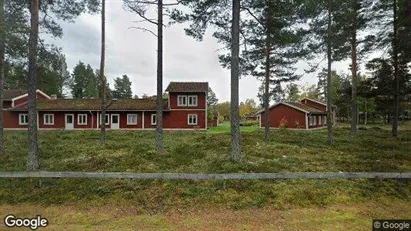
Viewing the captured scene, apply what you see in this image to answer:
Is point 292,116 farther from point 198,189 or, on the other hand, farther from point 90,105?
point 198,189

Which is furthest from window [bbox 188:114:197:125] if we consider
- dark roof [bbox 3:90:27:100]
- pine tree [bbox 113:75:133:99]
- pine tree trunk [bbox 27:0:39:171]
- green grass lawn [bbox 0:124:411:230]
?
pine tree [bbox 113:75:133:99]

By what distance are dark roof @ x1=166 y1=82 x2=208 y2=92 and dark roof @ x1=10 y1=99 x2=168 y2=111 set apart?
2551 millimetres

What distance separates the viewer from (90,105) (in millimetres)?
33406

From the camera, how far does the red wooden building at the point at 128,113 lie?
3241cm

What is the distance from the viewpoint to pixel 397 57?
810 inches

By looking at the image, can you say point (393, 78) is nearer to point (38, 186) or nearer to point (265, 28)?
point (265, 28)

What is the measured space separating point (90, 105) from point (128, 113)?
5.10 meters

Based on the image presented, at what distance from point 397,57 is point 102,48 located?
73.3 ft

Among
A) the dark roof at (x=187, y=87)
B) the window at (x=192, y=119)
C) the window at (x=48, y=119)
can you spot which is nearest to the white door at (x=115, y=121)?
the dark roof at (x=187, y=87)

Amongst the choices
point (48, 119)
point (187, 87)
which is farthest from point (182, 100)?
point (48, 119)

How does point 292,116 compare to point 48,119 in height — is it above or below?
above

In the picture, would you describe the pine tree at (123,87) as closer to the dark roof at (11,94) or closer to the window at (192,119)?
the dark roof at (11,94)

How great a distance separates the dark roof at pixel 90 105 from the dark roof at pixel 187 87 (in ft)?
8.37

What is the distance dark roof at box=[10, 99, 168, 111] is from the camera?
32375mm
